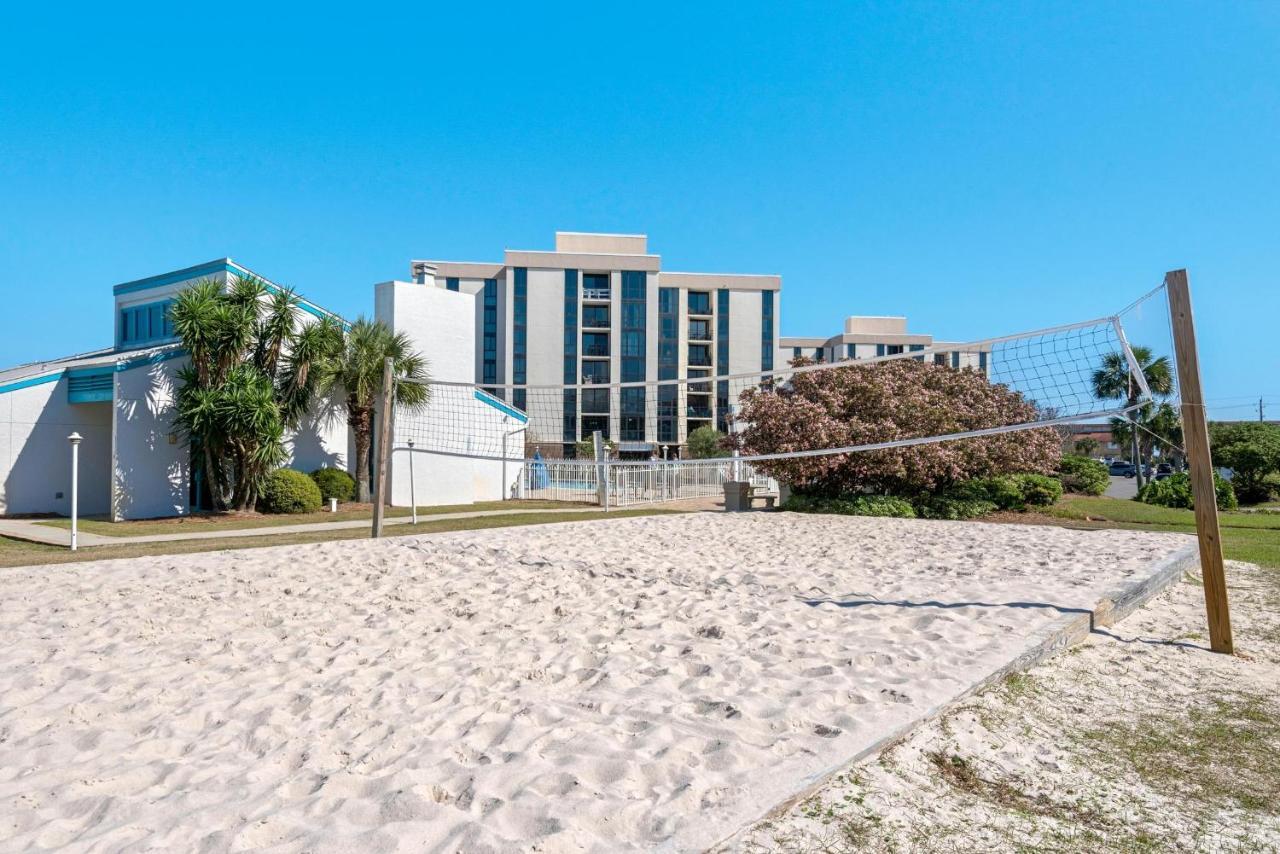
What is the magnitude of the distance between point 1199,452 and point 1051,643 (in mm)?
1786

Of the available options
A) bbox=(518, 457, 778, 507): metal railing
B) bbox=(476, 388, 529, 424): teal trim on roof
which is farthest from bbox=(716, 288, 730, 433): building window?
bbox=(476, 388, 529, 424): teal trim on roof

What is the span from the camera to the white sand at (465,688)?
2766mm

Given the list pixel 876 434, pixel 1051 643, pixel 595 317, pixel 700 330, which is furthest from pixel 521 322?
pixel 1051 643

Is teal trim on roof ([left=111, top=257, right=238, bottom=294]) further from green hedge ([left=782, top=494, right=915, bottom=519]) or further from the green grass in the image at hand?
the green grass

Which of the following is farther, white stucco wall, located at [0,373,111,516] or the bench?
the bench

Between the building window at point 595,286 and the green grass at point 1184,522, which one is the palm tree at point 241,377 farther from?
the building window at point 595,286

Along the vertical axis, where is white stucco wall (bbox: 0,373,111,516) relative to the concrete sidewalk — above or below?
above

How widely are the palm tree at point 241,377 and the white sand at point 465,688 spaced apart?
8001mm

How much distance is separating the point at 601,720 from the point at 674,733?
39 centimetres

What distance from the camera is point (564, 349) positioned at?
5894cm

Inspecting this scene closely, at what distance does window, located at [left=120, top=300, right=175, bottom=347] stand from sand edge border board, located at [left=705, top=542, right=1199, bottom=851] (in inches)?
777

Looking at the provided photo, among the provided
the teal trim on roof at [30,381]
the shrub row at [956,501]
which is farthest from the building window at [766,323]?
the teal trim on roof at [30,381]

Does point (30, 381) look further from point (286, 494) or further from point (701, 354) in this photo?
point (701, 354)

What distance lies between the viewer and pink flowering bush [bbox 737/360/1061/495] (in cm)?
1628
